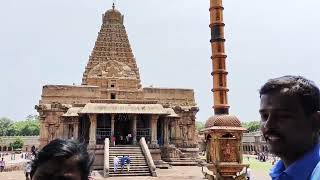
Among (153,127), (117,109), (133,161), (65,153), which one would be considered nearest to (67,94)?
(117,109)

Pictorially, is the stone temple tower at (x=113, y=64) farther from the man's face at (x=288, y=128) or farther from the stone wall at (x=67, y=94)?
the man's face at (x=288, y=128)

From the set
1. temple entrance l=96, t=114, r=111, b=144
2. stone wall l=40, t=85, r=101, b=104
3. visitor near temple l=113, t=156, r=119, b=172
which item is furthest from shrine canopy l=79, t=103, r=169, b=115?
stone wall l=40, t=85, r=101, b=104

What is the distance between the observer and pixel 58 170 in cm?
173

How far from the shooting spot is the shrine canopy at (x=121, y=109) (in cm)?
2700

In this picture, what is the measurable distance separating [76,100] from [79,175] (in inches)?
1358

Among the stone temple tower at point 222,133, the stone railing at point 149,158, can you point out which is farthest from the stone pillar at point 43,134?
the stone temple tower at point 222,133

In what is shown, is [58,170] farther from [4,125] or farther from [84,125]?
[4,125]

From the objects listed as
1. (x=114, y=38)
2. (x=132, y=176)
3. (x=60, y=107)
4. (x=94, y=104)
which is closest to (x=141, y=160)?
(x=132, y=176)

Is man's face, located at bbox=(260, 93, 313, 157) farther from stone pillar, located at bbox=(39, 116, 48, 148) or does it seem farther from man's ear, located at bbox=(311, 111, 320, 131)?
stone pillar, located at bbox=(39, 116, 48, 148)

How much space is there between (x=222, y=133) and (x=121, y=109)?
58.9 ft

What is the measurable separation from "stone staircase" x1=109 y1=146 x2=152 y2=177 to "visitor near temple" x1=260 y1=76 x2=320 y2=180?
66.5ft

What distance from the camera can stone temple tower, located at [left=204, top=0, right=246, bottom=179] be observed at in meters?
10.3

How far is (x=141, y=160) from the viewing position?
23766mm

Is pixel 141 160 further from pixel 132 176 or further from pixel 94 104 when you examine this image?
pixel 94 104
